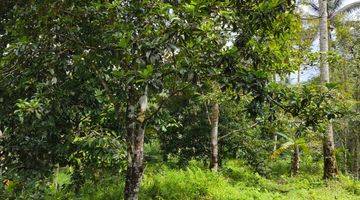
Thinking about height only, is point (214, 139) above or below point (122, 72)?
below

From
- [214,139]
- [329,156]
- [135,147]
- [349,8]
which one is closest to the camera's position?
[135,147]

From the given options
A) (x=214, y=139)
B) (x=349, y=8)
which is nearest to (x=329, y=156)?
(x=214, y=139)

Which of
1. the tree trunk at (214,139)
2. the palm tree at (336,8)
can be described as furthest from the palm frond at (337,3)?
the tree trunk at (214,139)

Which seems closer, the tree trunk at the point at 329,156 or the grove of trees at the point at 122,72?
the grove of trees at the point at 122,72

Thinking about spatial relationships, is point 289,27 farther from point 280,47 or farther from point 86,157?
point 86,157

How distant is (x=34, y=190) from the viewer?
22.9ft

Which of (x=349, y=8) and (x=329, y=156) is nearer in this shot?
(x=329, y=156)

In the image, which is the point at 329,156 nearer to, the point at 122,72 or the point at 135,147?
the point at 135,147

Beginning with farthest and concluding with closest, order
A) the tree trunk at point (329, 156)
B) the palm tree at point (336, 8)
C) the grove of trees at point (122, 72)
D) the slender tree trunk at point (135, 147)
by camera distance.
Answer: the palm tree at point (336, 8) < the tree trunk at point (329, 156) < the slender tree trunk at point (135, 147) < the grove of trees at point (122, 72)

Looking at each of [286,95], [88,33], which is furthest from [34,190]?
[286,95]

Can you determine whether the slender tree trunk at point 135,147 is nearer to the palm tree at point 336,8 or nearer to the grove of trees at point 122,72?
the grove of trees at point 122,72

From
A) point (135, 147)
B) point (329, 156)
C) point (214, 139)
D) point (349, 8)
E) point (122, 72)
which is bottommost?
point (329, 156)

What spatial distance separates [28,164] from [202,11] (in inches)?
151

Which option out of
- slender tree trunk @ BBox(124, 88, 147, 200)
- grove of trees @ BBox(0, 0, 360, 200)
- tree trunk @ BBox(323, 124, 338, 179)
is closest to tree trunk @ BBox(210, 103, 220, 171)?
tree trunk @ BBox(323, 124, 338, 179)
